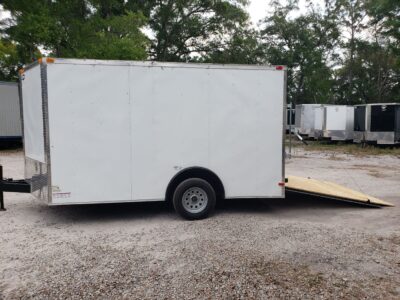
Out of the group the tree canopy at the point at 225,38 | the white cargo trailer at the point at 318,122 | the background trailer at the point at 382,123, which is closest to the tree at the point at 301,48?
the tree canopy at the point at 225,38

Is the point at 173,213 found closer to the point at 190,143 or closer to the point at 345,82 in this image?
the point at 190,143

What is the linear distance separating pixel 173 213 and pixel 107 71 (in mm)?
2898

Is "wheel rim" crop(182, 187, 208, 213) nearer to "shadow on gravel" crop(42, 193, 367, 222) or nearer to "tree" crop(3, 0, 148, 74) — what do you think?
"shadow on gravel" crop(42, 193, 367, 222)

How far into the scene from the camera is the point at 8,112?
2212 cm

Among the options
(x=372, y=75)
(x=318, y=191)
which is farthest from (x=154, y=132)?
(x=372, y=75)

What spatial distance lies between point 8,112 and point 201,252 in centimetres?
2022

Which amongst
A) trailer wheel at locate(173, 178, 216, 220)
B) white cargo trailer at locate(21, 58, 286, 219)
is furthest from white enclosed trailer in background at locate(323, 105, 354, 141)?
trailer wheel at locate(173, 178, 216, 220)

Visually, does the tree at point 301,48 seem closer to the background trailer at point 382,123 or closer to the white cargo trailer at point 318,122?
the white cargo trailer at point 318,122

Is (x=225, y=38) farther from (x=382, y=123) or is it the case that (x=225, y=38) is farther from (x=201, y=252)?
(x=201, y=252)

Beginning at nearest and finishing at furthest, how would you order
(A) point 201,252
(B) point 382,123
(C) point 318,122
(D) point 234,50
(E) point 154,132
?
(A) point 201,252
(E) point 154,132
(B) point 382,123
(C) point 318,122
(D) point 234,50

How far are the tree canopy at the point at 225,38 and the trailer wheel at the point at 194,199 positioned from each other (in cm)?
1293

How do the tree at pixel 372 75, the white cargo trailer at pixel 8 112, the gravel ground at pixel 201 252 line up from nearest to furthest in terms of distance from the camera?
1. the gravel ground at pixel 201 252
2. the white cargo trailer at pixel 8 112
3. the tree at pixel 372 75

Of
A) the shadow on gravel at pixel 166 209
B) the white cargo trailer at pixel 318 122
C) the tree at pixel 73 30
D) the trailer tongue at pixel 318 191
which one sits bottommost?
the shadow on gravel at pixel 166 209

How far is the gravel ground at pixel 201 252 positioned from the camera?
427 centimetres
